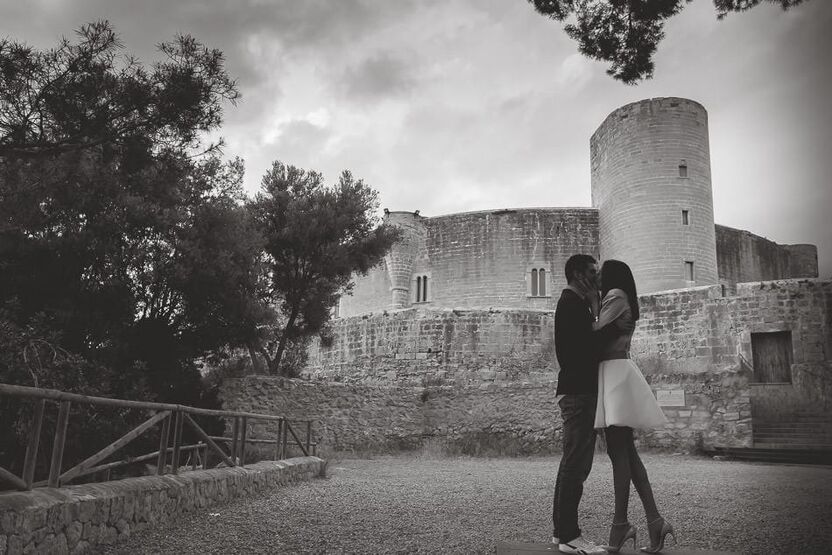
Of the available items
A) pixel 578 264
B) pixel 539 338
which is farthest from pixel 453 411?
pixel 578 264

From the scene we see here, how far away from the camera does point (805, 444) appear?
13031mm

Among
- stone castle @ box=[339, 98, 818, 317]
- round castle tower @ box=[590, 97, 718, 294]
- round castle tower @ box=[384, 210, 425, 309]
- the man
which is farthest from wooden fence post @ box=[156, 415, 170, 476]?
round castle tower @ box=[384, 210, 425, 309]

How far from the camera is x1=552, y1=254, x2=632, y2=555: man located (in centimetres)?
350

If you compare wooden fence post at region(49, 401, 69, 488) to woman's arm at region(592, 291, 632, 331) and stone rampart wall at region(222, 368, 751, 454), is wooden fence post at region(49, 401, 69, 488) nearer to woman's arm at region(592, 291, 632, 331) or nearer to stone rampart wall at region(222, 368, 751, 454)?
woman's arm at region(592, 291, 632, 331)

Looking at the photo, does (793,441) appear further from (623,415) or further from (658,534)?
(623,415)

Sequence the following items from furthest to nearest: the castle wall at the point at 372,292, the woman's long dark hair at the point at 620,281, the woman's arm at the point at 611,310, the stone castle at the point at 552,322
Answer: the castle wall at the point at 372,292 → the stone castle at the point at 552,322 → the woman's long dark hair at the point at 620,281 → the woman's arm at the point at 611,310

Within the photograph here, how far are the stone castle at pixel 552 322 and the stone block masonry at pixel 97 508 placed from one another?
949 centimetres

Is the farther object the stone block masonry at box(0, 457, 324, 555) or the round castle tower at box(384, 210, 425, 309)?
the round castle tower at box(384, 210, 425, 309)

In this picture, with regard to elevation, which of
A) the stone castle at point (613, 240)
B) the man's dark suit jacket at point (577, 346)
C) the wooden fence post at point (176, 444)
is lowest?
the wooden fence post at point (176, 444)

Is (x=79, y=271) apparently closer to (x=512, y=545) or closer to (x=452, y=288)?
(x=512, y=545)

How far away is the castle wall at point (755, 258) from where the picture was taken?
2922 cm

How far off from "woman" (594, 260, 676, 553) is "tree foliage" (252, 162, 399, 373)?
1418 centimetres

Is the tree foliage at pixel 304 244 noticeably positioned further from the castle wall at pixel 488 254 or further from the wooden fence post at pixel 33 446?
the wooden fence post at pixel 33 446

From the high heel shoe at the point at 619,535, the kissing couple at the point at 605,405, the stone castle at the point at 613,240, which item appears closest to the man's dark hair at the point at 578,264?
the kissing couple at the point at 605,405
